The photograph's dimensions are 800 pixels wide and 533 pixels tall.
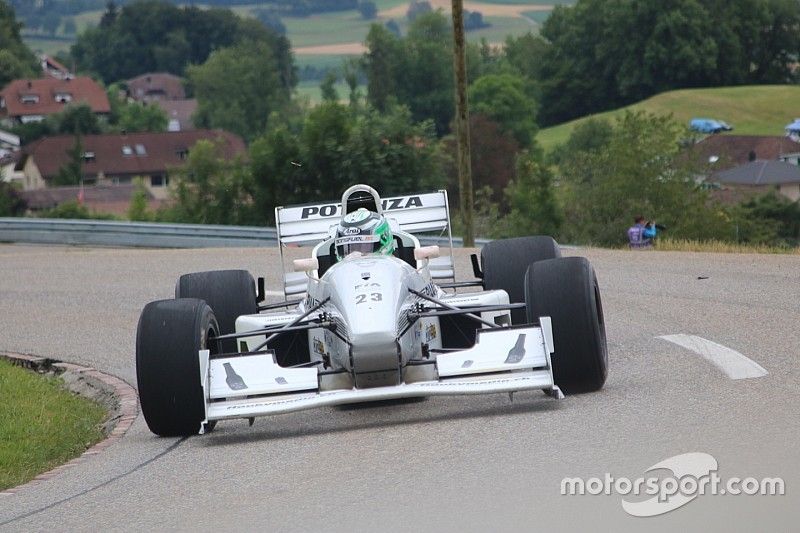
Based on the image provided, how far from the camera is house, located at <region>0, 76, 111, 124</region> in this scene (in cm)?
14800

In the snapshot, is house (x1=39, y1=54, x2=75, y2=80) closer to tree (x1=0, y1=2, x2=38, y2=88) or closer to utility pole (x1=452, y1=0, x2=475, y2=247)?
tree (x1=0, y1=2, x2=38, y2=88)

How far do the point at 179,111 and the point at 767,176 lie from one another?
109 m

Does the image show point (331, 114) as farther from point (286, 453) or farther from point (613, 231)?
point (286, 453)

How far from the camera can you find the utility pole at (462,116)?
101 feet

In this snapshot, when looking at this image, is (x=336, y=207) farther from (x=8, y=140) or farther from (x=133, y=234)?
(x=8, y=140)

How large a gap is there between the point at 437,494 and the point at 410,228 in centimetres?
647

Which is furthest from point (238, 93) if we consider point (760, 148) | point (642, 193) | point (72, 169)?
point (642, 193)

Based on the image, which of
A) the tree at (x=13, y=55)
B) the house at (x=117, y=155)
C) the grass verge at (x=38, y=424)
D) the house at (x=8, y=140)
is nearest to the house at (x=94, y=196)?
the house at (x=117, y=155)

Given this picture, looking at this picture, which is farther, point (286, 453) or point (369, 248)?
point (369, 248)

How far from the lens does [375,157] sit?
139 feet

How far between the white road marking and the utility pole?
16771mm

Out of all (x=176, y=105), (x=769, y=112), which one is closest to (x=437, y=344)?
(x=769, y=112)

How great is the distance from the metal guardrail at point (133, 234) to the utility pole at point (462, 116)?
4.20m

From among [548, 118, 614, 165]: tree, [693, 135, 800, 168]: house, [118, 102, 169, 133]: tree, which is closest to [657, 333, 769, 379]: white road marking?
[693, 135, 800, 168]: house
